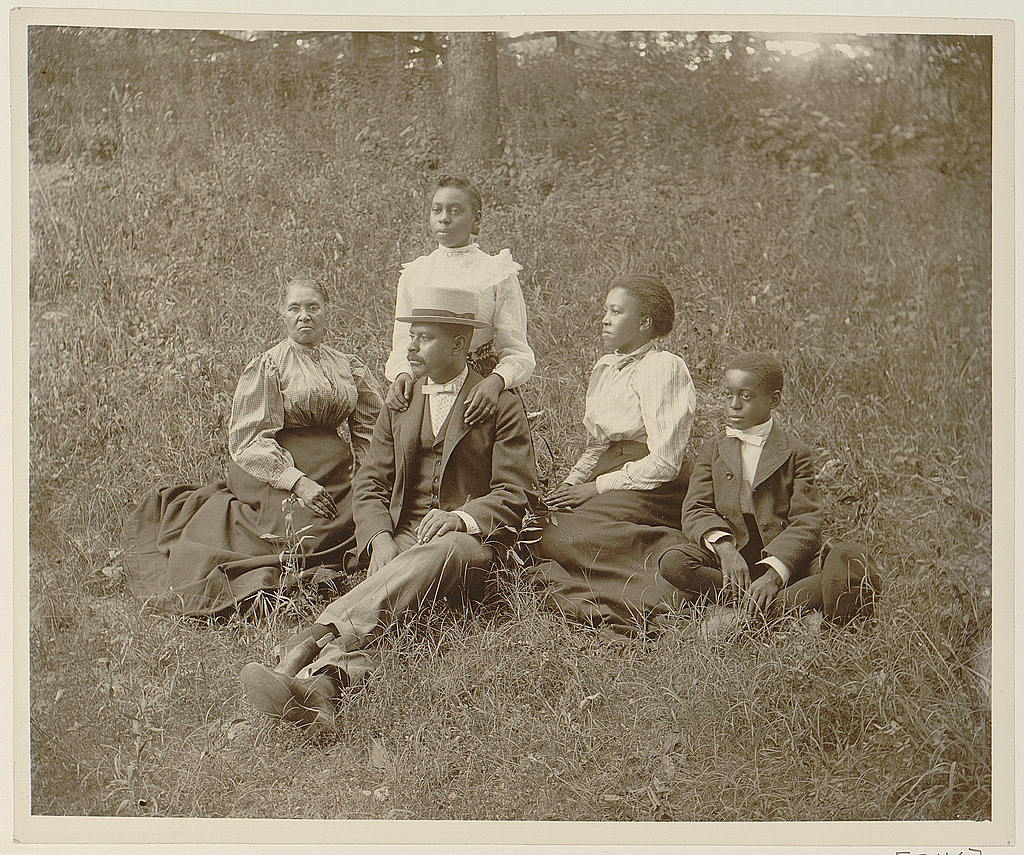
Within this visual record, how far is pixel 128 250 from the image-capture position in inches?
171

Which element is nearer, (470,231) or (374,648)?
(374,648)

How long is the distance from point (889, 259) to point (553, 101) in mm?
1600

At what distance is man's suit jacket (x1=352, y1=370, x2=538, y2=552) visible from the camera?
4082 millimetres

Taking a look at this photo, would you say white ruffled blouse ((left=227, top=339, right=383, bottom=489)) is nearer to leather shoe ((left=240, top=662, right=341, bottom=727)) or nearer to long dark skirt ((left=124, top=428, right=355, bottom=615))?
long dark skirt ((left=124, top=428, right=355, bottom=615))

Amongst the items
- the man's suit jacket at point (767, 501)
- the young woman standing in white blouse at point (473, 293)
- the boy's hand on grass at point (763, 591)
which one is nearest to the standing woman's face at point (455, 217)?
the young woman standing in white blouse at point (473, 293)

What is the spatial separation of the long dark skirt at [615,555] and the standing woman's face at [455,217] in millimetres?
1131

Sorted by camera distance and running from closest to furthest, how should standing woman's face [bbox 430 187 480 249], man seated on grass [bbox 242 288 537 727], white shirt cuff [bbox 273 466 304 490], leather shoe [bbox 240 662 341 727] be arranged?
leather shoe [bbox 240 662 341 727], man seated on grass [bbox 242 288 537 727], white shirt cuff [bbox 273 466 304 490], standing woman's face [bbox 430 187 480 249]

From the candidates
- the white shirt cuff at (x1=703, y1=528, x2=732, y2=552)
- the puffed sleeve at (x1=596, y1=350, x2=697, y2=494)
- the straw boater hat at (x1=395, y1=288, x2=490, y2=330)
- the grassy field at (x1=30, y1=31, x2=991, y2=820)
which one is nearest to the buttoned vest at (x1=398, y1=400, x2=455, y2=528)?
the straw boater hat at (x1=395, y1=288, x2=490, y2=330)

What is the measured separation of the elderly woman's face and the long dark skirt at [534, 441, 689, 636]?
129cm

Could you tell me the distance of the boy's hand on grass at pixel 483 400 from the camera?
13.4 ft

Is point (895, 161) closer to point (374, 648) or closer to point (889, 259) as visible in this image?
point (889, 259)

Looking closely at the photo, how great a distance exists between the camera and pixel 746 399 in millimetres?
4199

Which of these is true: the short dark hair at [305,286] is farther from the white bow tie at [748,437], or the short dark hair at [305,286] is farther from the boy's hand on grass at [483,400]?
the white bow tie at [748,437]

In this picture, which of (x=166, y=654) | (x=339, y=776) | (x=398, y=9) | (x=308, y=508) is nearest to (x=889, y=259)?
(x=398, y=9)
